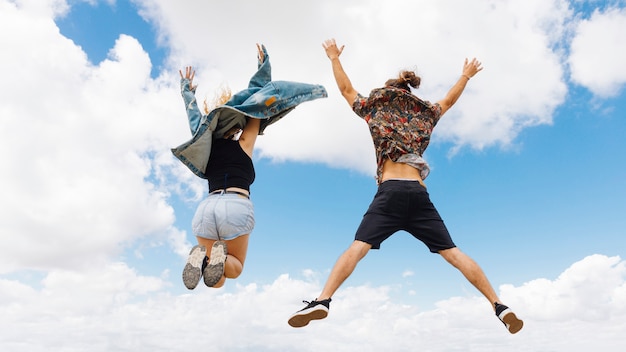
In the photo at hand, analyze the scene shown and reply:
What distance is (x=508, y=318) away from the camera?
20.4 feet

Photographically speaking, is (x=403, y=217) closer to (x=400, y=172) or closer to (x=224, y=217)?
(x=400, y=172)

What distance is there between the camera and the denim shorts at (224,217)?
22.0 ft

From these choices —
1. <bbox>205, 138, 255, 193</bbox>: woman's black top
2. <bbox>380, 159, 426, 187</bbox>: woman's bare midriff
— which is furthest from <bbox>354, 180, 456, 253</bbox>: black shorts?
<bbox>205, 138, 255, 193</bbox>: woman's black top

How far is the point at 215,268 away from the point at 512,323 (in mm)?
3547

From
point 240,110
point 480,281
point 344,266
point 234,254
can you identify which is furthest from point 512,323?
point 240,110

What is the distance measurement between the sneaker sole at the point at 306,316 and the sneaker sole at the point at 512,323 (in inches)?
83.9

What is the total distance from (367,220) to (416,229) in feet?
2.12

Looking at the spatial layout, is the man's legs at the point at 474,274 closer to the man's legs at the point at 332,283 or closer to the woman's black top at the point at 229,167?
the man's legs at the point at 332,283

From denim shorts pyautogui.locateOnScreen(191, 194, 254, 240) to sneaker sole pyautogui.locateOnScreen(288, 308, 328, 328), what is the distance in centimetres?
142

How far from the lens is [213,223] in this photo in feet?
22.2

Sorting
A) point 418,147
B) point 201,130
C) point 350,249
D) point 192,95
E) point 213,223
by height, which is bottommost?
point 350,249

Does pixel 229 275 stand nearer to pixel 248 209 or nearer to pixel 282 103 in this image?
A: pixel 248 209

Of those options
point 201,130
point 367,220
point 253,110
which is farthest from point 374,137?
point 201,130

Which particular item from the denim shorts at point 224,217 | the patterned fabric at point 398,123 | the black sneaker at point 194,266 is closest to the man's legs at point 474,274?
the patterned fabric at point 398,123
